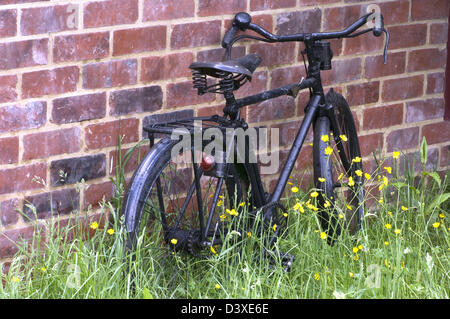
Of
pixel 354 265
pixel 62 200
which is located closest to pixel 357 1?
pixel 354 265

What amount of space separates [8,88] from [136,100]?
53 cm

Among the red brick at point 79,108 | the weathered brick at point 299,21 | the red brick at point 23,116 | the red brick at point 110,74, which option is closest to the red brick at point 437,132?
the weathered brick at point 299,21

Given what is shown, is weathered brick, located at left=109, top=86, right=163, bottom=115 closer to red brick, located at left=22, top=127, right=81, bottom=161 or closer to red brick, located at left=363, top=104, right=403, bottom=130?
red brick, located at left=22, top=127, right=81, bottom=161

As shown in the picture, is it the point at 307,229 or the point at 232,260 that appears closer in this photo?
the point at 232,260

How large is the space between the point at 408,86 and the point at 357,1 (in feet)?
1.83

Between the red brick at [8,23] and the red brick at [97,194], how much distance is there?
0.68 meters

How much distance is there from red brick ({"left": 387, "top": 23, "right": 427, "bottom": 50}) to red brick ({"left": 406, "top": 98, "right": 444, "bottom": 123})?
30 centimetres

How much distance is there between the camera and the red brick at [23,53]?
313 centimetres

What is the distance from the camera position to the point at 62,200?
3393 millimetres

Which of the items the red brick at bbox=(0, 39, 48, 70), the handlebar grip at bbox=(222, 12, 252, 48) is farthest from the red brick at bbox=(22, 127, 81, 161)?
the handlebar grip at bbox=(222, 12, 252, 48)

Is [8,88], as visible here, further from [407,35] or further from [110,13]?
[407,35]

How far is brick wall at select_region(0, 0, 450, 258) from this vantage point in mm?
3209
